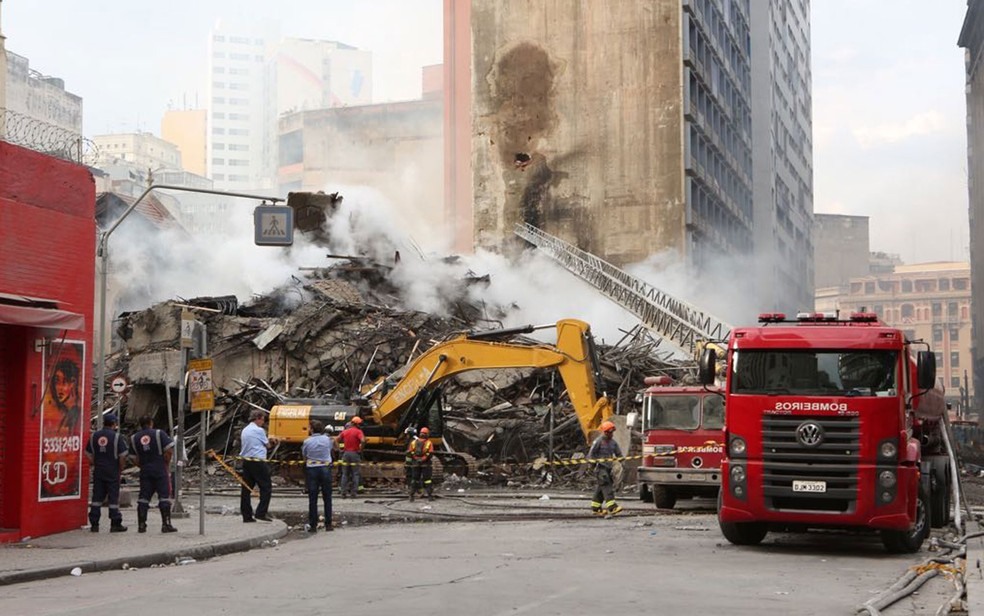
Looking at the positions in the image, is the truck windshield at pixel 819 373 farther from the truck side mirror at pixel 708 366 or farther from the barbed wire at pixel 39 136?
the barbed wire at pixel 39 136

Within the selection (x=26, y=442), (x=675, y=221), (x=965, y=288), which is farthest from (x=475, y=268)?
(x=965, y=288)

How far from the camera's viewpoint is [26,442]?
17094 mm

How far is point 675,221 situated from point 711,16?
1582 cm

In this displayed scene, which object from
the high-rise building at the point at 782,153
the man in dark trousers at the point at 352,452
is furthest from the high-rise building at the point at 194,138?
the man in dark trousers at the point at 352,452

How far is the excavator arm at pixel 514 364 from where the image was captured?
26.7 metres

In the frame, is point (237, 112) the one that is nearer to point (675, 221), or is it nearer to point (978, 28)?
point (978, 28)

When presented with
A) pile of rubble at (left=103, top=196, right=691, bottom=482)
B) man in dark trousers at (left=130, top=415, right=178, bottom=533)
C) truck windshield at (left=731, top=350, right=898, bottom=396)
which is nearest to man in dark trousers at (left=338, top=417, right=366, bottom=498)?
pile of rubble at (left=103, top=196, right=691, bottom=482)

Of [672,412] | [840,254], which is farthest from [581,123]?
[840,254]

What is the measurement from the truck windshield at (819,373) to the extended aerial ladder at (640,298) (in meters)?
27.2

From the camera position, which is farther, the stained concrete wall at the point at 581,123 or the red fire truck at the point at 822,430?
the stained concrete wall at the point at 581,123

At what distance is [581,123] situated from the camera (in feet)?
208

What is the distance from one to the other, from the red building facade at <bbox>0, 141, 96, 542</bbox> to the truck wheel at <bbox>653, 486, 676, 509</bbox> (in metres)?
10.1

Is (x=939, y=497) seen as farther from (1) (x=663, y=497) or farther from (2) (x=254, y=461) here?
(2) (x=254, y=461)

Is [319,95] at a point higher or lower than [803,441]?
higher
